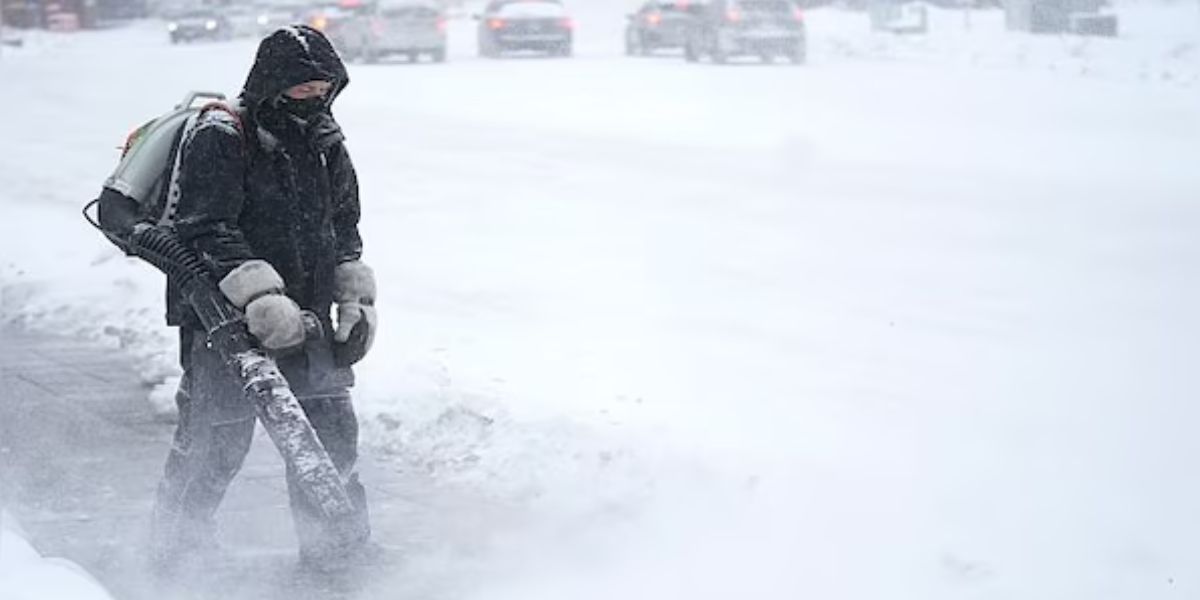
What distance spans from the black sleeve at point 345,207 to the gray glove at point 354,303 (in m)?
0.04

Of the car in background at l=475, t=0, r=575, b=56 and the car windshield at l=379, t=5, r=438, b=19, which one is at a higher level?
the car windshield at l=379, t=5, r=438, b=19

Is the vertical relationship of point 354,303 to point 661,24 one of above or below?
above

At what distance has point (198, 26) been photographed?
140 feet

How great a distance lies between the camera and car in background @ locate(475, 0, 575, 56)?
31469mm

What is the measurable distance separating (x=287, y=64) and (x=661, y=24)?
26808 millimetres

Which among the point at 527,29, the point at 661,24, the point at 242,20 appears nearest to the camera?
the point at 661,24

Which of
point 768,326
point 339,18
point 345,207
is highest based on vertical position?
point 345,207

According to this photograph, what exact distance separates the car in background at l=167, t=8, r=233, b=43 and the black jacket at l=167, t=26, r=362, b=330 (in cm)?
3862

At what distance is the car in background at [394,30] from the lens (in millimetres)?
30109

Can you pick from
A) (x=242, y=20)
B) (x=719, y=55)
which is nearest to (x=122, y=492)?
(x=719, y=55)

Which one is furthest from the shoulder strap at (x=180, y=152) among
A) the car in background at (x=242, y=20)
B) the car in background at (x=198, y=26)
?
the car in background at (x=242, y=20)

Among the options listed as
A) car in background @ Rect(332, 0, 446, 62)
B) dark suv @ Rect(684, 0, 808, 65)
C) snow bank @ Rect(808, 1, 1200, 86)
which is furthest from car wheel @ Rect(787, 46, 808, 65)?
car in background @ Rect(332, 0, 446, 62)

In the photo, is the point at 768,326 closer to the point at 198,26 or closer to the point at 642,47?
the point at 642,47

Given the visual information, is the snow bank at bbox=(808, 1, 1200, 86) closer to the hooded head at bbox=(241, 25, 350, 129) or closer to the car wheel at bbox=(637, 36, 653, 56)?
the car wheel at bbox=(637, 36, 653, 56)
